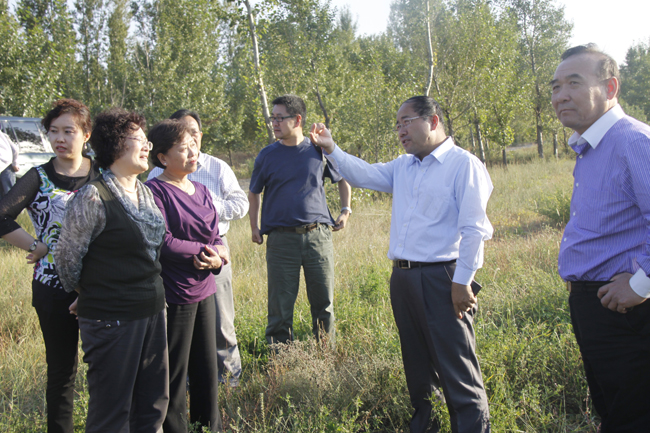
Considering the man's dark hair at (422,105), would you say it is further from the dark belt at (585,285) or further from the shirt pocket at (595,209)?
the dark belt at (585,285)

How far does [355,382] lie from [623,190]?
2.07 meters

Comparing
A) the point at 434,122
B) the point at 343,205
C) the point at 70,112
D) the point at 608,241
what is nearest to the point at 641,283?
the point at 608,241

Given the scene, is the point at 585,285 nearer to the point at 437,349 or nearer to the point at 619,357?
the point at 619,357

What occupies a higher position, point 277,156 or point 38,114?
point 38,114

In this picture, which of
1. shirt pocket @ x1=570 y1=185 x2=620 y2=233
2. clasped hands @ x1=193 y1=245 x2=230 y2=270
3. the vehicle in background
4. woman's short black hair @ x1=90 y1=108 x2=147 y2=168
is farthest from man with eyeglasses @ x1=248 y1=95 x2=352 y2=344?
the vehicle in background

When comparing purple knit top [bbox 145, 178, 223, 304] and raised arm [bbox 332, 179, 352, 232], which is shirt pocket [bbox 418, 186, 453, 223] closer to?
purple knit top [bbox 145, 178, 223, 304]

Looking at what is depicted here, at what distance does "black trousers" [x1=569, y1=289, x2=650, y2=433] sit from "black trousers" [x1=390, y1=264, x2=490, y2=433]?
0.61 metres

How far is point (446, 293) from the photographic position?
254cm

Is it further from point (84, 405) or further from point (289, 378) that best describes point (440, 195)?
point (84, 405)

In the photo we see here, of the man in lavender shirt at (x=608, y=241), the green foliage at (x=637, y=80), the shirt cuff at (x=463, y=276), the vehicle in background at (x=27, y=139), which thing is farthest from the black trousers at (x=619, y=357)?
the green foliage at (x=637, y=80)

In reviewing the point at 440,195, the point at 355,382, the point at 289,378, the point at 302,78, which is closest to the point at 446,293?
the point at 440,195

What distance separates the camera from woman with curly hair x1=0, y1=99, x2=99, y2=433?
2.58 m

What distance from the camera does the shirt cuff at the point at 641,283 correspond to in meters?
1.87

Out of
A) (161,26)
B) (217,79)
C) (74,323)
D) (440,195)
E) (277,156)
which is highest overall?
(161,26)
